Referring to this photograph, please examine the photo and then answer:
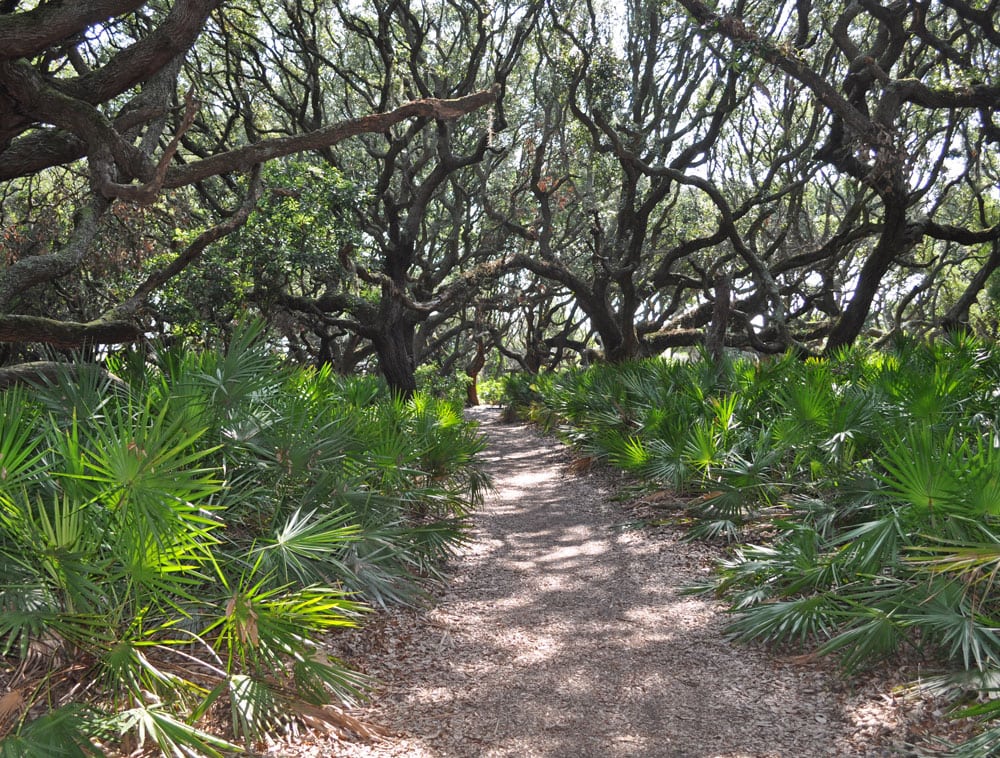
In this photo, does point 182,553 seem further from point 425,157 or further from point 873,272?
point 425,157

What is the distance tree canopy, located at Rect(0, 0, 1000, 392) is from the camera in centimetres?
570

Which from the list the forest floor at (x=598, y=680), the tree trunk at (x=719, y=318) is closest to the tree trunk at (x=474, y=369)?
the tree trunk at (x=719, y=318)

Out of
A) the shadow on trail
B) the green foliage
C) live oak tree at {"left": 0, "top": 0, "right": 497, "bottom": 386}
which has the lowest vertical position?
the shadow on trail

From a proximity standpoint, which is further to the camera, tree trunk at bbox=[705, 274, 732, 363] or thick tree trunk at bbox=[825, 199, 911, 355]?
thick tree trunk at bbox=[825, 199, 911, 355]

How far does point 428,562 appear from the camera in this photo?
5.52 metres

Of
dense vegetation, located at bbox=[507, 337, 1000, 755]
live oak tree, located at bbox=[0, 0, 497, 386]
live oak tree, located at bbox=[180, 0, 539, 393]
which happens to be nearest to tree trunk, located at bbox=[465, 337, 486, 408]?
live oak tree, located at bbox=[180, 0, 539, 393]

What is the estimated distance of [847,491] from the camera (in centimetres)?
475

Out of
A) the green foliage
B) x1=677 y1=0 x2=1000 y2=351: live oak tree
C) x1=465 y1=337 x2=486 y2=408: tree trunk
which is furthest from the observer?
x1=465 y1=337 x2=486 y2=408: tree trunk

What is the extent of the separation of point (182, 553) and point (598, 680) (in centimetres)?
222

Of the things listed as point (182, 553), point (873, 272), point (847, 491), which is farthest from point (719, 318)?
point (182, 553)

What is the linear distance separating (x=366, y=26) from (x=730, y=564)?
39.0 feet

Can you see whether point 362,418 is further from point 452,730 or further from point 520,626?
point 452,730

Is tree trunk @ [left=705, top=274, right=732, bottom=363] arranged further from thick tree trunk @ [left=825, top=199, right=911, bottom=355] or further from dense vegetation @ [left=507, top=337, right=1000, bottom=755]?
thick tree trunk @ [left=825, top=199, right=911, bottom=355]

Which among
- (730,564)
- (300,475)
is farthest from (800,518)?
(300,475)
